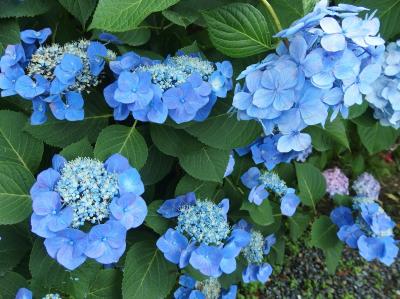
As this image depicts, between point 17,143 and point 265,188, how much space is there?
768 mm

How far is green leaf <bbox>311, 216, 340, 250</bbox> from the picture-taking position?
1.86 metres

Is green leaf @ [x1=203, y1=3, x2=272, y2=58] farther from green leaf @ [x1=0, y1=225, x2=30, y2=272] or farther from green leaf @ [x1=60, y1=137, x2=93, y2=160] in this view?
green leaf @ [x1=0, y1=225, x2=30, y2=272]

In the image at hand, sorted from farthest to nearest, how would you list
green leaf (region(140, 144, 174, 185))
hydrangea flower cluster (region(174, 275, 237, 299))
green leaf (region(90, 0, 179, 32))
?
hydrangea flower cluster (region(174, 275, 237, 299)) → green leaf (region(140, 144, 174, 185)) → green leaf (region(90, 0, 179, 32))

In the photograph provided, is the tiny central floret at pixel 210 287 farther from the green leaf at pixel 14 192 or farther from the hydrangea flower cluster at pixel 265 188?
the green leaf at pixel 14 192

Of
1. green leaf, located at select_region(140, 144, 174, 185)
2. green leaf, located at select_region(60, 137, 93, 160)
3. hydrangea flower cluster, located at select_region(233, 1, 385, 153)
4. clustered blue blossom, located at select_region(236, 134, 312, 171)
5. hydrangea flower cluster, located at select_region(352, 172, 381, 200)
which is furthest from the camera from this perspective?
hydrangea flower cluster, located at select_region(352, 172, 381, 200)

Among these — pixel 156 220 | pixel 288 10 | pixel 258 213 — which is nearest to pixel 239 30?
pixel 288 10

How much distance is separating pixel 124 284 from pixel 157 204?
22 cm

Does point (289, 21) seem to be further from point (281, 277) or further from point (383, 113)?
point (281, 277)

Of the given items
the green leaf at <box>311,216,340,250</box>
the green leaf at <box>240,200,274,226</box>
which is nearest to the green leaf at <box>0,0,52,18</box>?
the green leaf at <box>240,200,274,226</box>

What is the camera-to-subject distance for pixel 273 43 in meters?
1.17

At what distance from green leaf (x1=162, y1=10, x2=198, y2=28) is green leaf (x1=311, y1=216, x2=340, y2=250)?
2.86ft

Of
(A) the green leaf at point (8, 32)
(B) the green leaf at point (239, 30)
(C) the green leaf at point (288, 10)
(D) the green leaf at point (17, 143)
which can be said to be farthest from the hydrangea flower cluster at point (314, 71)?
(A) the green leaf at point (8, 32)

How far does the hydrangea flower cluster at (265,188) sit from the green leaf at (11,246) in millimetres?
657

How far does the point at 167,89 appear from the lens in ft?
3.78
